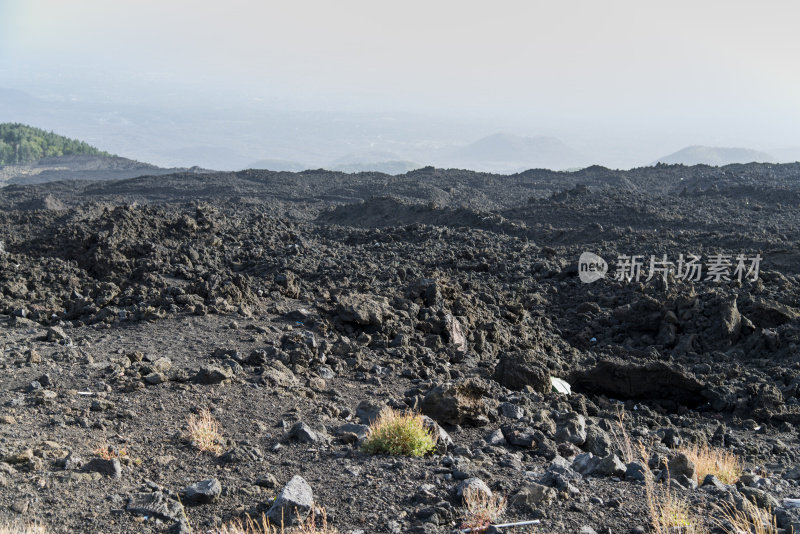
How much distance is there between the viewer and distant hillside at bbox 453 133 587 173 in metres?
127

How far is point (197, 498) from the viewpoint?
4.36 m

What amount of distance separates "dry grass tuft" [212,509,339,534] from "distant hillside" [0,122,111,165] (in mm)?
51379

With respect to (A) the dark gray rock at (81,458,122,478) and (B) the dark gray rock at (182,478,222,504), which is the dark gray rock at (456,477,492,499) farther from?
(A) the dark gray rock at (81,458,122,478)

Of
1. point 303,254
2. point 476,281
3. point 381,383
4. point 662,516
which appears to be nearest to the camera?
point 662,516

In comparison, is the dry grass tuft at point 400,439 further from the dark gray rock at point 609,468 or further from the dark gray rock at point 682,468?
the dark gray rock at point 682,468

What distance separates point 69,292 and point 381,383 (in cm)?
510

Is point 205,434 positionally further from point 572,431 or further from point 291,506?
point 572,431

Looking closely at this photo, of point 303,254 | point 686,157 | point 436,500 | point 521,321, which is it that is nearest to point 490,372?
point 521,321

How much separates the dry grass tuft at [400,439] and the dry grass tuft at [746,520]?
6.45 feet

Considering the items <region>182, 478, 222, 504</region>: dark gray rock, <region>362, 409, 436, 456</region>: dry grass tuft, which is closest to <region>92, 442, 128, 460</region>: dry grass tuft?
<region>182, 478, 222, 504</region>: dark gray rock

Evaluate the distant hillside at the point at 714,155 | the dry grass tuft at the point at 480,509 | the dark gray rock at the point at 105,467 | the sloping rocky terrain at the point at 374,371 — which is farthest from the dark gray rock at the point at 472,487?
the distant hillside at the point at 714,155

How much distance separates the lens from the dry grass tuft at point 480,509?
4055 millimetres

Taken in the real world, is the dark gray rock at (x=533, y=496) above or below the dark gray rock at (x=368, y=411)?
above

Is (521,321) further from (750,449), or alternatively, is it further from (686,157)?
(686,157)
